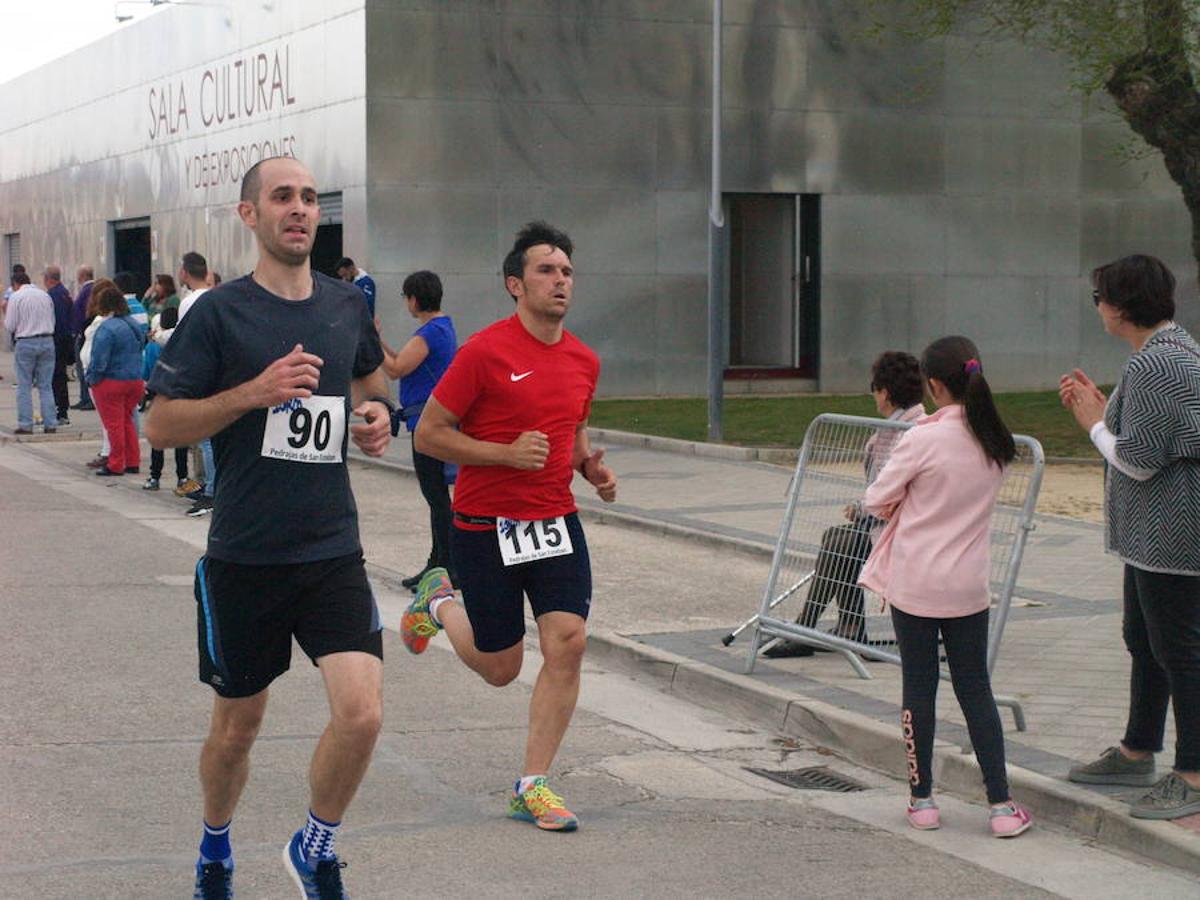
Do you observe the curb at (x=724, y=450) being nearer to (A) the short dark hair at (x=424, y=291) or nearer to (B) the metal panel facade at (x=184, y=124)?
(B) the metal panel facade at (x=184, y=124)

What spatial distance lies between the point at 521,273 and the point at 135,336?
11.3 m

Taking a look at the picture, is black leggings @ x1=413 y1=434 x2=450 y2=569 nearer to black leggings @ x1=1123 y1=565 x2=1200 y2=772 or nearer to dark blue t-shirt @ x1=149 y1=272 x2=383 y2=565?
black leggings @ x1=1123 y1=565 x2=1200 y2=772

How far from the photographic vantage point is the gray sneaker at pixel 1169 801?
6.06 metres

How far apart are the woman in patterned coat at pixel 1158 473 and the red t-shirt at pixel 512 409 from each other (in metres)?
1.71

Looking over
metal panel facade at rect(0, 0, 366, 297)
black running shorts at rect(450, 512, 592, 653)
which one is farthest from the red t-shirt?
metal panel facade at rect(0, 0, 366, 297)

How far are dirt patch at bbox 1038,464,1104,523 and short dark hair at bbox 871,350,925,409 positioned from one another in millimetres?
6376

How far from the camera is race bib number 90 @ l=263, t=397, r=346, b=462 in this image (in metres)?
4.93

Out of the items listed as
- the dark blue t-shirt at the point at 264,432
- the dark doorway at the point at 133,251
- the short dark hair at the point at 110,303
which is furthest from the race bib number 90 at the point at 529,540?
the dark doorway at the point at 133,251

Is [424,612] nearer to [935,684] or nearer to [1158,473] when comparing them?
[935,684]

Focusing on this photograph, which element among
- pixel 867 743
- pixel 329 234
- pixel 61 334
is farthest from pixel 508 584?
pixel 329 234

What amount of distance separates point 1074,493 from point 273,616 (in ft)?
39.9

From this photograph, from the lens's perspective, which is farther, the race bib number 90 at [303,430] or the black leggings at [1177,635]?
the black leggings at [1177,635]

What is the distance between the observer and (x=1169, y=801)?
6094mm

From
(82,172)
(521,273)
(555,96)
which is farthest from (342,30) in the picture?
(521,273)
